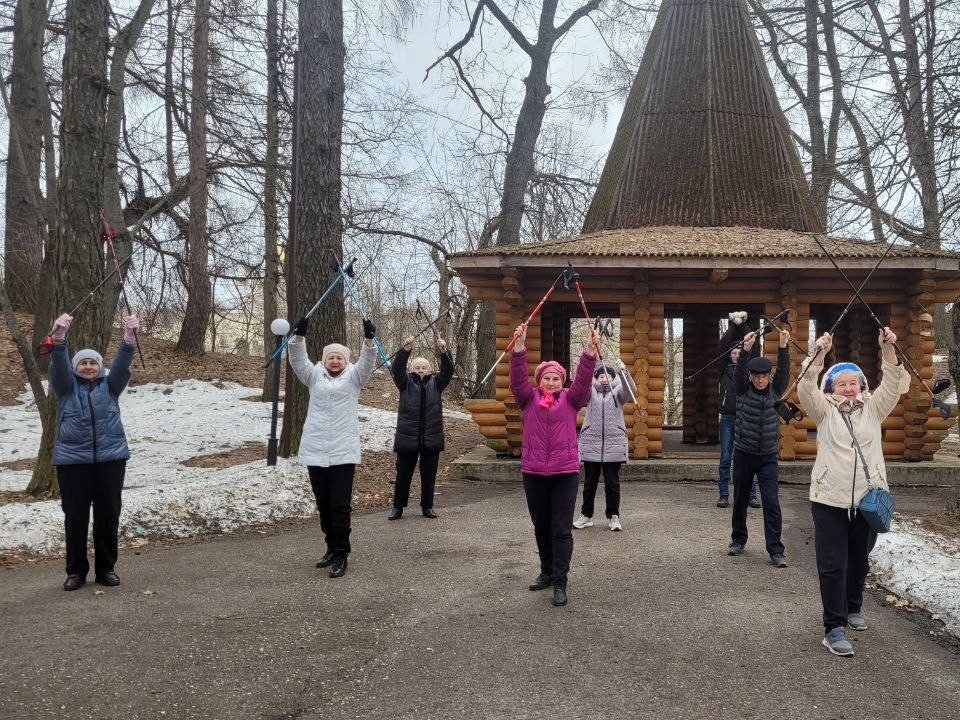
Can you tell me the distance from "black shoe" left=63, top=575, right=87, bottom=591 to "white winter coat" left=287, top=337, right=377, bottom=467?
1.74 meters

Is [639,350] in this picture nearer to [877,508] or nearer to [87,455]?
[877,508]

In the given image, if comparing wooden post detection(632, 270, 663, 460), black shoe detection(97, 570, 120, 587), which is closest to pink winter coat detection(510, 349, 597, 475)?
black shoe detection(97, 570, 120, 587)

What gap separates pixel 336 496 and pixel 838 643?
3.53m

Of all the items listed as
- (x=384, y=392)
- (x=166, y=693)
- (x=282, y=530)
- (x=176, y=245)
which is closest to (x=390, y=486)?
(x=282, y=530)

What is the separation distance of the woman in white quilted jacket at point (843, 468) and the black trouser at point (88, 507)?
4.70 m

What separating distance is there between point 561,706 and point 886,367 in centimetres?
280

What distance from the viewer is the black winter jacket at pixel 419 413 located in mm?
7859

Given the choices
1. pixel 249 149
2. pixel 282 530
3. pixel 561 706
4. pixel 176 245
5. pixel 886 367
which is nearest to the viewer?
pixel 561 706

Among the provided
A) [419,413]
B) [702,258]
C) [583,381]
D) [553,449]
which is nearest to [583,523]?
[419,413]

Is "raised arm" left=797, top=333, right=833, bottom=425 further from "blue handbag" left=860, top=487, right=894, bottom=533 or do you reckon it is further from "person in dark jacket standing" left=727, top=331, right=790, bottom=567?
"person in dark jacket standing" left=727, top=331, right=790, bottom=567

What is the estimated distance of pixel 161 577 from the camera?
18.5 ft

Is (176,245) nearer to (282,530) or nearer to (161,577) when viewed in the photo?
(282,530)

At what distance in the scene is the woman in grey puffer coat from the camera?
288 inches

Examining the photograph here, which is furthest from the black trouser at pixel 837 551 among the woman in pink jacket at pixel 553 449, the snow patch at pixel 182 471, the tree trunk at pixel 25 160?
the tree trunk at pixel 25 160
